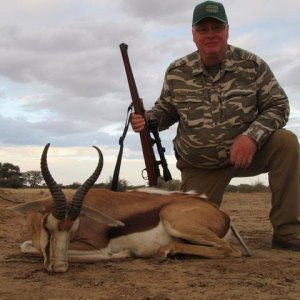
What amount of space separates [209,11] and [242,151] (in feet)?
5.28

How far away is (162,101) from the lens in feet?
22.7

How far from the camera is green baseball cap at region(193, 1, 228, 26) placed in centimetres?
625

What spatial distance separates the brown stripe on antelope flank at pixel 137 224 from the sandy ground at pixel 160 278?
0.97 ft

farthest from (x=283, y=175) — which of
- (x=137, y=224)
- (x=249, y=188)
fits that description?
(x=249, y=188)

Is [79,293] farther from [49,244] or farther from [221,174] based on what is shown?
[221,174]

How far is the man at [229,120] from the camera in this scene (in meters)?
6.08

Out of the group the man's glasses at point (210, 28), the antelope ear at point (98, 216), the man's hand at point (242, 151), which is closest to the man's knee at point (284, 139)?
the man's hand at point (242, 151)

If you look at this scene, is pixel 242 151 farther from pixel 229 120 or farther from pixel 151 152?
pixel 151 152

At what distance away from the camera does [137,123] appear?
670 centimetres

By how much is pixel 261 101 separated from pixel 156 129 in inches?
52.0

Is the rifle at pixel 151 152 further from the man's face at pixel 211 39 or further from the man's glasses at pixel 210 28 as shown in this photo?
the man's glasses at pixel 210 28

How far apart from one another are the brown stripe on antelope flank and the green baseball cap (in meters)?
2.25

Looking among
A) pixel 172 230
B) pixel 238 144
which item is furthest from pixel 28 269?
pixel 238 144

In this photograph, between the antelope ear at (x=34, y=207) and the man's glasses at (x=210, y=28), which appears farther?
the man's glasses at (x=210, y=28)
